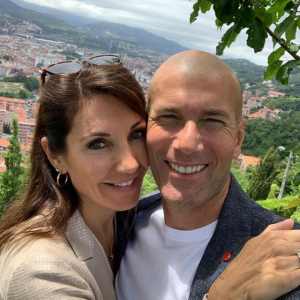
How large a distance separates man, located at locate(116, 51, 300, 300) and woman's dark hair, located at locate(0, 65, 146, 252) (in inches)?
7.4

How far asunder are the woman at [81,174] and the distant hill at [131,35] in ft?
232

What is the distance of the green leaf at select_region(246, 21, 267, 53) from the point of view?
1375mm

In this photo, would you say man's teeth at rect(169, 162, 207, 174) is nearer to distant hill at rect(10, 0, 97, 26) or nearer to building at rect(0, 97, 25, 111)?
building at rect(0, 97, 25, 111)

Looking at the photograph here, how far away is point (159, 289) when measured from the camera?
1.65 meters

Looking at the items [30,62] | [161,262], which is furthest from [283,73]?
[30,62]

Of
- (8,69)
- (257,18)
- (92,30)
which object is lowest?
(8,69)

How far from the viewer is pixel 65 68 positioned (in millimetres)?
1932

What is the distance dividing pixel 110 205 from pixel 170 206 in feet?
1.15

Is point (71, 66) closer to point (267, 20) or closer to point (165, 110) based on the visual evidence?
point (165, 110)

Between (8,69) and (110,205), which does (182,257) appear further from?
(8,69)

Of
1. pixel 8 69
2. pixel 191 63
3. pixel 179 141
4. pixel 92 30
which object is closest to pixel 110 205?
pixel 179 141

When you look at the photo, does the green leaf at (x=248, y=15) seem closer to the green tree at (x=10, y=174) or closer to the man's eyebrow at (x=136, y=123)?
the man's eyebrow at (x=136, y=123)

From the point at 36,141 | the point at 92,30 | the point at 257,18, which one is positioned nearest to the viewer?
the point at 257,18

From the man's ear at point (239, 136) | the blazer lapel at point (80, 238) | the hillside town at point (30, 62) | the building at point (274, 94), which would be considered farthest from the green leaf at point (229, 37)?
the building at point (274, 94)
